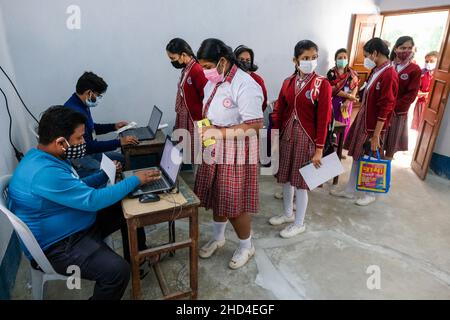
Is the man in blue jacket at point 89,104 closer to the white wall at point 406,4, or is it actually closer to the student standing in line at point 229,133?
the student standing in line at point 229,133

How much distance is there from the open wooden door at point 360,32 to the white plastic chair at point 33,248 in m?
4.37

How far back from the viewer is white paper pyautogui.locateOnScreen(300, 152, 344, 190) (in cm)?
213

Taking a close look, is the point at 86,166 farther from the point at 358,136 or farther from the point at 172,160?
the point at 358,136

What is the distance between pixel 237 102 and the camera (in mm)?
1661

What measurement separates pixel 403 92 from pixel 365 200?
3.72 feet

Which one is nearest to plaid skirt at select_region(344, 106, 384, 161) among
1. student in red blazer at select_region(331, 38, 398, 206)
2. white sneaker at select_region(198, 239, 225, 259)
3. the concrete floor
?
student in red blazer at select_region(331, 38, 398, 206)

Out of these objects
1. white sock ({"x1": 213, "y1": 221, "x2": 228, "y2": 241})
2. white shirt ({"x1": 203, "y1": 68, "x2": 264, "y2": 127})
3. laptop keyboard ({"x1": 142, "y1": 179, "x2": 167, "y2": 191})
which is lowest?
white sock ({"x1": 213, "y1": 221, "x2": 228, "y2": 241})

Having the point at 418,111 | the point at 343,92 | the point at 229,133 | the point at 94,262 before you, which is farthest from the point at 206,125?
the point at 418,111

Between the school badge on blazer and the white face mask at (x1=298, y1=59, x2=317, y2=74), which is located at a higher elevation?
the white face mask at (x1=298, y1=59, x2=317, y2=74)

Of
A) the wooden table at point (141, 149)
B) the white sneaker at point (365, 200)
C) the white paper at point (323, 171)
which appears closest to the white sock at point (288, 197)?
the white paper at point (323, 171)

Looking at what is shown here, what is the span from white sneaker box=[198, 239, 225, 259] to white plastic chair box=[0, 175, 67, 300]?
93cm

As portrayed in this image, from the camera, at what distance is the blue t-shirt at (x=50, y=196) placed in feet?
4.32

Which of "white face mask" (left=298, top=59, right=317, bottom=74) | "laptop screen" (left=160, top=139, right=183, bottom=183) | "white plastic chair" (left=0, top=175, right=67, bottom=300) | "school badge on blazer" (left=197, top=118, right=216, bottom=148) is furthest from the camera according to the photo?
"white face mask" (left=298, top=59, right=317, bottom=74)

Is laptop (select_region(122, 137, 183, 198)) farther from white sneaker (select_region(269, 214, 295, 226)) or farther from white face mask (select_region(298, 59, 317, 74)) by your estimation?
white sneaker (select_region(269, 214, 295, 226))
